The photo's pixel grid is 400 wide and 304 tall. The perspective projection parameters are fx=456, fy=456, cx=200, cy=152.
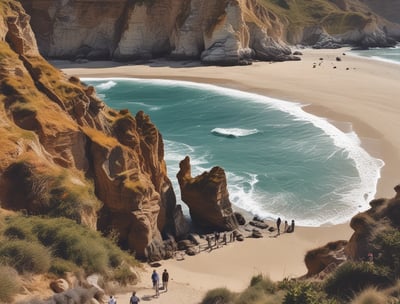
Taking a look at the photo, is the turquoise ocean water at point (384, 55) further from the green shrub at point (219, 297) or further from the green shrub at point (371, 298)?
the green shrub at point (371, 298)

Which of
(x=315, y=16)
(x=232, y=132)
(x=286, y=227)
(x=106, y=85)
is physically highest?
(x=315, y=16)

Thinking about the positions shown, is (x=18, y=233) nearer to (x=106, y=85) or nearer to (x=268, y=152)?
(x=268, y=152)

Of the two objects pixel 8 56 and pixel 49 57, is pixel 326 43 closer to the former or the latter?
pixel 49 57

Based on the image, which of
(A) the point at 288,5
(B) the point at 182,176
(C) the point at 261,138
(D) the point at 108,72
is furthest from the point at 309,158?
(A) the point at 288,5

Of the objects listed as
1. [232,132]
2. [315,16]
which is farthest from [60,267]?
[315,16]

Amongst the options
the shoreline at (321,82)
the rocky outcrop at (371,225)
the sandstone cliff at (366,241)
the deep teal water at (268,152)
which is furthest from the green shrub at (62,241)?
the shoreline at (321,82)
